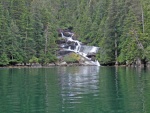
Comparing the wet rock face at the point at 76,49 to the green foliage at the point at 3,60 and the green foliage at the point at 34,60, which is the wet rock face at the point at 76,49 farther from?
the green foliage at the point at 3,60

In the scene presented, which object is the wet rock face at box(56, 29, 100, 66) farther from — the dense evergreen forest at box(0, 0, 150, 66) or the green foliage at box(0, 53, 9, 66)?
the green foliage at box(0, 53, 9, 66)

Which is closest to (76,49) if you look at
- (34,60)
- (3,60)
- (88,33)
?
(88,33)

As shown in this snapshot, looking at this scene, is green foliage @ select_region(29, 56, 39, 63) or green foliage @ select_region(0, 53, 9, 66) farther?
green foliage @ select_region(29, 56, 39, 63)

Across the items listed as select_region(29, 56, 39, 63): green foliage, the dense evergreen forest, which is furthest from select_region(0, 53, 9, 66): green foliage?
select_region(29, 56, 39, 63): green foliage

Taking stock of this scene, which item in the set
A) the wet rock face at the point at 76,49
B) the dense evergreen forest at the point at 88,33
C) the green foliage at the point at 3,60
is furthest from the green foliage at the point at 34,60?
the wet rock face at the point at 76,49

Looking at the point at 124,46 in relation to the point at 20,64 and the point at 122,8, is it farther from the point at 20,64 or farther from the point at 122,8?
the point at 20,64

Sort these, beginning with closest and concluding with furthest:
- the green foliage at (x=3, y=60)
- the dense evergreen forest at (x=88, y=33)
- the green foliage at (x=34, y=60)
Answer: the dense evergreen forest at (x=88, y=33), the green foliage at (x=3, y=60), the green foliage at (x=34, y=60)

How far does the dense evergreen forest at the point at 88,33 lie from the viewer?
7169 cm

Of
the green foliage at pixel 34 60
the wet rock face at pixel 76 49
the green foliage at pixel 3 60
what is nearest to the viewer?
the green foliage at pixel 3 60

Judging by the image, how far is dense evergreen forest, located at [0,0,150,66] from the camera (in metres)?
71.7

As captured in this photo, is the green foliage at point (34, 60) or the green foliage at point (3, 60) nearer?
the green foliage at point (3, 60)

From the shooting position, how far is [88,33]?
331ft

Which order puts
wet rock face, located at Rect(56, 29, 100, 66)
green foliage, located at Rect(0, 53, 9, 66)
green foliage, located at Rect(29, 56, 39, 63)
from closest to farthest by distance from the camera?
green foliage, located at Rect(0, 53, 9, 66)
green foliage, located at Rect(29, 56, 39, 63)
wet rock face, located at Rect(56, 29, 100, 66)

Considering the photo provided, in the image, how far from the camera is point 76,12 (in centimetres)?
12644
